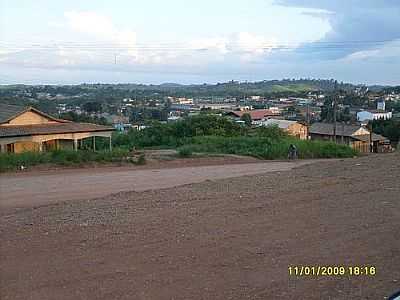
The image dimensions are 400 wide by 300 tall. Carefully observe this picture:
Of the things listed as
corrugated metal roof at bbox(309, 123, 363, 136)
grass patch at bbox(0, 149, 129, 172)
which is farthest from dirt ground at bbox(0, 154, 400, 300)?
corrugated metal roof at bbox(309, 123, 363, 136)

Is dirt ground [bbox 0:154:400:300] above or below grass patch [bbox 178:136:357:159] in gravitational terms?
above

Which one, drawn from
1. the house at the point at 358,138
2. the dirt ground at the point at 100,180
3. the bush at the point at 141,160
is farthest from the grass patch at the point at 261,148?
the house at the point at 358,138

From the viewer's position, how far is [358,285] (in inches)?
219

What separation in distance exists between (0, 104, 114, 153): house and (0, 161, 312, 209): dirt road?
7.29m

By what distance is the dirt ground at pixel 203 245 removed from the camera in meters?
5.51

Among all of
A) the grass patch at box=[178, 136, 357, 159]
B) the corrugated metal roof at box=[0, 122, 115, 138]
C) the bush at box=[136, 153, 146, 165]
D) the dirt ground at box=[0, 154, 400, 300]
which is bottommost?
the grass patch at box=[178, 136, 357, 159]

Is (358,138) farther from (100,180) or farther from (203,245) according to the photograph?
(203,245)

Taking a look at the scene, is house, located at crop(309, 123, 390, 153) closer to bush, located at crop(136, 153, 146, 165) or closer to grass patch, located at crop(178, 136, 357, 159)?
grass patch, located at crop(178, 136, 357, 159)

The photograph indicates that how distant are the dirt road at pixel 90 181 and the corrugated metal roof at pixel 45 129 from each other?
741 centimetres

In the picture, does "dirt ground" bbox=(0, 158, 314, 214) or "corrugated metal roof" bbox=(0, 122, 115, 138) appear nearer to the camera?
"dirt ground" bbox=(0, 158, 314, 214)

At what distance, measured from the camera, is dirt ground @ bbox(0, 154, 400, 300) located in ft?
18.1

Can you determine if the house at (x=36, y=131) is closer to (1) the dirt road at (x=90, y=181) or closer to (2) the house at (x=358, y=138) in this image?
(1) the dirt road at (x=90, y=181)

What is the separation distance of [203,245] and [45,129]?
21770 mm

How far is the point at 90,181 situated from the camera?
52.1ft
